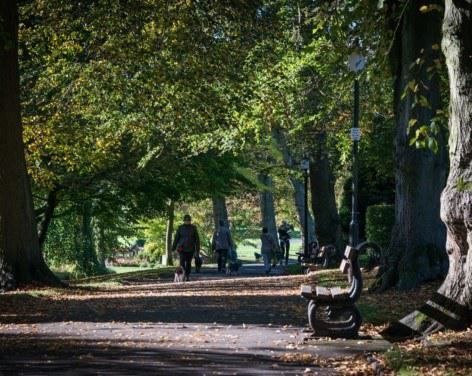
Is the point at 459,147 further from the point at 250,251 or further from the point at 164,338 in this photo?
the point at 250,251

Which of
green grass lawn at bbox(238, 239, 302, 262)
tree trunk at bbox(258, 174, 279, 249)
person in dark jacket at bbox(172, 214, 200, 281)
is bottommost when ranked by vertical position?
green grass lawn at bbox(238, 239, 302, 262)

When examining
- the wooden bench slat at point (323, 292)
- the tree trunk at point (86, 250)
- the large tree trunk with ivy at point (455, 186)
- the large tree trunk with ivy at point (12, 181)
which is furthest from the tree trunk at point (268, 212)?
the large tree trunk with ivy at point (455, 186)

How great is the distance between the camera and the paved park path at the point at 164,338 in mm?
9281

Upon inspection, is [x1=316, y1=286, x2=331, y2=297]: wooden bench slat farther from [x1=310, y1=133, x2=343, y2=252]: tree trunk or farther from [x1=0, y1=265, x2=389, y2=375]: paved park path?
[x1=310, y1=133, x2=343, y2=252]: tree trunk

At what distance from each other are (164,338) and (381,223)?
15787 mm

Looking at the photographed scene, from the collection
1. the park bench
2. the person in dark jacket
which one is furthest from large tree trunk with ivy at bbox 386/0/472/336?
the person in dark jacket

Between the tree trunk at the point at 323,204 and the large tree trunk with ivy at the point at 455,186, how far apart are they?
21569mm

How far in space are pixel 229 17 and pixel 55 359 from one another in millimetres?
13965

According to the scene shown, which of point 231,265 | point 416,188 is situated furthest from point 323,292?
point 231,265

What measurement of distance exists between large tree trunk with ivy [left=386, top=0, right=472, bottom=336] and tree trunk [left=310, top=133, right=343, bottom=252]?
2157cm

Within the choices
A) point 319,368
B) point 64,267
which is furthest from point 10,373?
point 64,267

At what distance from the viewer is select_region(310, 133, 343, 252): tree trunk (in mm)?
32312

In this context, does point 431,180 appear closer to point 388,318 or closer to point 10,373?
point 388,318

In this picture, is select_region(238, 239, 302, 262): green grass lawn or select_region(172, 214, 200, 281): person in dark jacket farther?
select_region(238, 239, 302, 262): green grass lawn
